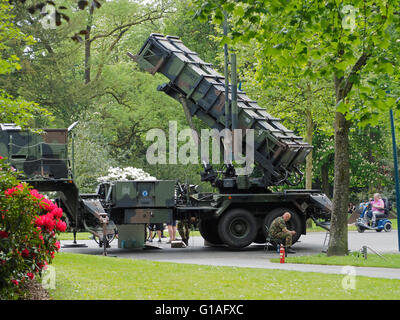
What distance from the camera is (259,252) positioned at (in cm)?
1953

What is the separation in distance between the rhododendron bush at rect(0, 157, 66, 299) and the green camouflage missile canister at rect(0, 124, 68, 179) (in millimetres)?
8606

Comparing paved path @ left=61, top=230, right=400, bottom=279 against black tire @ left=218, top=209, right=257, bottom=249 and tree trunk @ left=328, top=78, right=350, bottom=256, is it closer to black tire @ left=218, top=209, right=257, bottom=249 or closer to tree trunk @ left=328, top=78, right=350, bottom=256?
black tire @ left=218, top=209, right=257, bottom=249

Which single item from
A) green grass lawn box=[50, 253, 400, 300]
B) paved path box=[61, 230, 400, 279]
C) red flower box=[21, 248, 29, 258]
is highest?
red flower box=[21, 248, 29, 258]

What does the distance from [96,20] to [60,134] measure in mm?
27017

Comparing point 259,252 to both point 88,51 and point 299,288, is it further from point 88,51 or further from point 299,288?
point 88,51

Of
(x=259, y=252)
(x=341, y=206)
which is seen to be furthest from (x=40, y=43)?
(x=341, y=206)

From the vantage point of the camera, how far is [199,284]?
35.4 feet

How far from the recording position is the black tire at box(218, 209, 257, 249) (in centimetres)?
2006

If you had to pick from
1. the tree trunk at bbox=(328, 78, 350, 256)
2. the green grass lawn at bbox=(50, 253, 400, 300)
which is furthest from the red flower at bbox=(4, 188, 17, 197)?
the tree trunk at bbox=(328, 78, 350, 256)

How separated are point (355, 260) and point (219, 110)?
22.4ft

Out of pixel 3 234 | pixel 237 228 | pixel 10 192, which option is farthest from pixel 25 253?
pixel 237 228

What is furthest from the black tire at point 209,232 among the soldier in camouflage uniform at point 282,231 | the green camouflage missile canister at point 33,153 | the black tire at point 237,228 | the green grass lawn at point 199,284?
the green grass lawn at point 199,284

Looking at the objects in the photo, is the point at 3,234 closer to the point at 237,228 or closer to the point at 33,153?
the point at 33,153

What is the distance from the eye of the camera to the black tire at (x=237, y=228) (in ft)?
65.8
